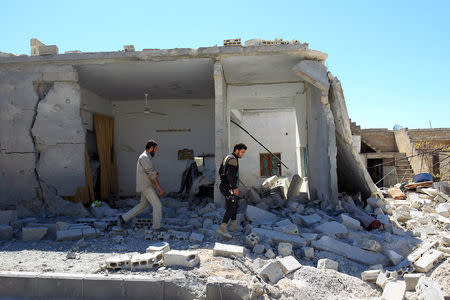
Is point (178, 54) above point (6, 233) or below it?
above

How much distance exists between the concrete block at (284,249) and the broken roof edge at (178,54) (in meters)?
4.04

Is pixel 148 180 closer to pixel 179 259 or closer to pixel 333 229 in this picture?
pixel 179 259

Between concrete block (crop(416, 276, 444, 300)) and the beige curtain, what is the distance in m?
8.35

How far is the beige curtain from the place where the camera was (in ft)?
33.6

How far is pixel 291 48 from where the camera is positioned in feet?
23.5

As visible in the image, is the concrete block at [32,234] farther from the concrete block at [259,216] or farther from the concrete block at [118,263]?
the concrete block at [259,216]

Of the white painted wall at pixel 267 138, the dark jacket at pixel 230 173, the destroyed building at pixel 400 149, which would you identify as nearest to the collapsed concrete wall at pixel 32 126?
the dark jacket at pixel 230 173

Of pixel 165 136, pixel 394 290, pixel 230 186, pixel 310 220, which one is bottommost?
pixel 394 290

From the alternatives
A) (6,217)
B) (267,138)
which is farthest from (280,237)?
(267,138)

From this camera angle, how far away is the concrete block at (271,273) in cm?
432

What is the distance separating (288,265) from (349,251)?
1.29 meters

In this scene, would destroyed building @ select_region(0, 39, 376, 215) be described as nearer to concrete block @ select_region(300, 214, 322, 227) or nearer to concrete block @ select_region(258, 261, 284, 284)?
concrete block @ select_region(300, 214, 322, 227)

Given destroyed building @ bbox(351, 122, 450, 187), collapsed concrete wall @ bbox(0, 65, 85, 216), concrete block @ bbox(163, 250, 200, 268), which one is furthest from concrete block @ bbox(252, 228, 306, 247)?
destroyed building @ bbox(351, 122, 450, 187)

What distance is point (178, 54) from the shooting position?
740 cm
